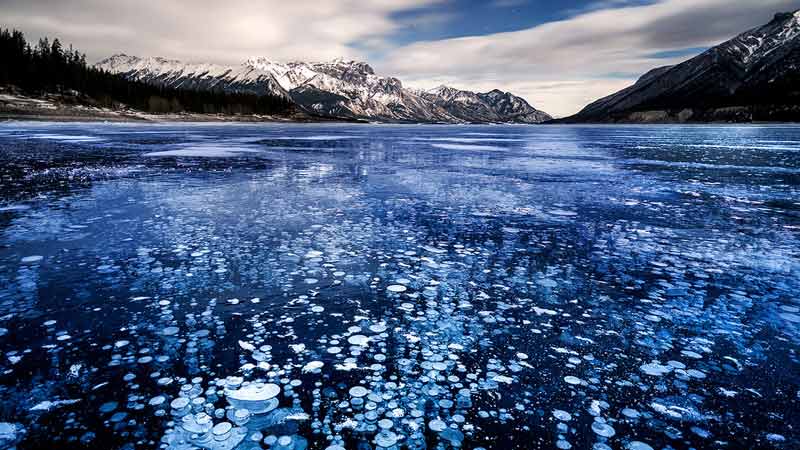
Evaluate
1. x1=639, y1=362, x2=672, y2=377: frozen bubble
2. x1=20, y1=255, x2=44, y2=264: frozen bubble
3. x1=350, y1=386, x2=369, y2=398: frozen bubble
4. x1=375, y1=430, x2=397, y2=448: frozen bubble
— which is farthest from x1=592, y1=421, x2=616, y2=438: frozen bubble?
x1=20, y1=255, x2=44, y2=264: frozen bubble

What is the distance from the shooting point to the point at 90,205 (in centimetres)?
1509

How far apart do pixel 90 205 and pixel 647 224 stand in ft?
56.0

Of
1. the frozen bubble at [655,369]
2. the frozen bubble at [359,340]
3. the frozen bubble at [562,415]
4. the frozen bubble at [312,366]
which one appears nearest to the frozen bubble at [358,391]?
the frozen bubble at [312,366]

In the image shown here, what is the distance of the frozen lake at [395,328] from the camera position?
4512 millimetres

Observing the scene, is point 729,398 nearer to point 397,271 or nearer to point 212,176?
point 397,271

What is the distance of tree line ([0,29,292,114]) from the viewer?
125188mm

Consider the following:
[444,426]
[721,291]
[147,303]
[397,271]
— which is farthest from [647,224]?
[147,303]

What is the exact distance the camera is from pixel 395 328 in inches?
261

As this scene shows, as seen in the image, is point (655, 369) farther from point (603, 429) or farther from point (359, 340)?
point (359, 340)

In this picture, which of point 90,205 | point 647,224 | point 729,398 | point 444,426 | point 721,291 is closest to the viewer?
point 444,426

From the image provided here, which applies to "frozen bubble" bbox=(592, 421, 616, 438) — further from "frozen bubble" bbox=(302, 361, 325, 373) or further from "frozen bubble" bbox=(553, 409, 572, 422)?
"frozen bubble" bbox=(302, 361, 325, 373)

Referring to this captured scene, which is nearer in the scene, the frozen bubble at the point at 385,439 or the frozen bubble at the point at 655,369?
the frozen bubble at the point at 385,439

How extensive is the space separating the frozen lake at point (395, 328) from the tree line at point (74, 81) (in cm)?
14051

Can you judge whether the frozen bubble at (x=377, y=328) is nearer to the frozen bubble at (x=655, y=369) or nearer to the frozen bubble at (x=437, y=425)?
the frozen bubble at (x=437, y=425)
